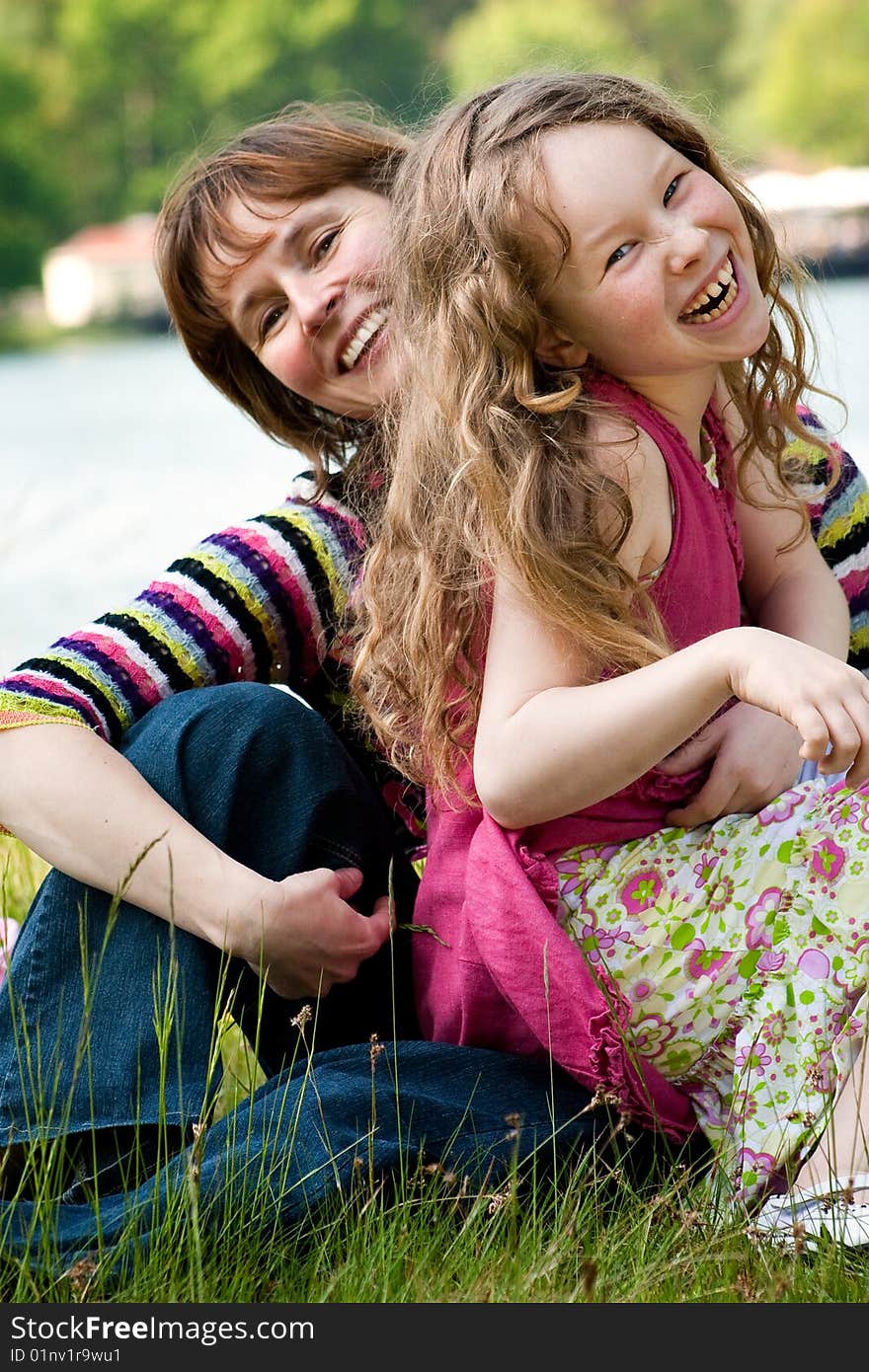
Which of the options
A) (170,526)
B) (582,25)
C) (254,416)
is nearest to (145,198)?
(582,25)

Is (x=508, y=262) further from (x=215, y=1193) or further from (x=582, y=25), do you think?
(x=582, y=25)

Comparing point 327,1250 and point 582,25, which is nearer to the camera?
point 327,1250

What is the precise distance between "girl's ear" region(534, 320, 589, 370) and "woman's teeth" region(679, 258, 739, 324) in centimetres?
10

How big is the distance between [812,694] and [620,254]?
49cm

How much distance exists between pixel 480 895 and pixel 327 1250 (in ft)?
1.14

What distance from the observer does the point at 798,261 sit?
176cm

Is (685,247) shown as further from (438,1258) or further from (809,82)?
(809,82)

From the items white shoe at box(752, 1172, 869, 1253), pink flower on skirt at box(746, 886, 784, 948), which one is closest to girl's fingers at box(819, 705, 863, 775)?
pink flower on skirt at box(746, 886, 784, 948)

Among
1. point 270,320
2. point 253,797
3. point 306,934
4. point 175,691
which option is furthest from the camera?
point 270,320

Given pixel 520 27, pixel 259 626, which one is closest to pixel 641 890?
pixel 259 626

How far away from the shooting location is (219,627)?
5.79 ft

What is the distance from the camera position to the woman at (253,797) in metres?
1.48

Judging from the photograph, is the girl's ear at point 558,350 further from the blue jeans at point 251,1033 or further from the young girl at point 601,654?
the blue jeans at point 251,1033

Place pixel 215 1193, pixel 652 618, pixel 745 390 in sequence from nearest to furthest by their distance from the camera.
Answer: pixel 215 1193 < pixel 652 618 < pixel 745 390
